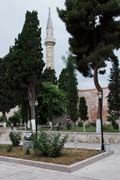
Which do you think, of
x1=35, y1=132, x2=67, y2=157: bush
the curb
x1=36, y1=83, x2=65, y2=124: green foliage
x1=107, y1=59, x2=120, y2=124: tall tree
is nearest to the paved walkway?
the curb

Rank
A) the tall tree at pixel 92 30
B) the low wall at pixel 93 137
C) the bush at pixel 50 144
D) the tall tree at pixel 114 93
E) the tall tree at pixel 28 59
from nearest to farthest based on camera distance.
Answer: the bush at pixel 50 144 → the low wall at pixel 93 137 → the tall tree at pixel 92 30 → the tall tree at pixel 28 59 → the tall tree at pixel 114 93

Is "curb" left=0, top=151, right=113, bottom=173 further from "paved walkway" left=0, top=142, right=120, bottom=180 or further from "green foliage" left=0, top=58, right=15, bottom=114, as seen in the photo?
"green foliage" left=0, top=58, right=15, bottom=114

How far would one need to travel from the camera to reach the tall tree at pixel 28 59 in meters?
28.9

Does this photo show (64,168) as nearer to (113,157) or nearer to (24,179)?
(24,179)

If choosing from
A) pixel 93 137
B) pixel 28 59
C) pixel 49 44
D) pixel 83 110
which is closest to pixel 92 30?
pixel 93 137

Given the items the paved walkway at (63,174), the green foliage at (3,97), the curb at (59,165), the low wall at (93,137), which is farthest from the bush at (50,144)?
the green foliage at (3,97)

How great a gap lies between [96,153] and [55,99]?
990 inches

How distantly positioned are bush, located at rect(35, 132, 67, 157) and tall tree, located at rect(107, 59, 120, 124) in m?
22.6

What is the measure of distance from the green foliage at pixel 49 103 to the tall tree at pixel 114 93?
5.93 m

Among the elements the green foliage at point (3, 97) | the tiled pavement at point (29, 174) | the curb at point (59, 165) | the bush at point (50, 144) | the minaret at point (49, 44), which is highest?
the minaret at point (49, 44)

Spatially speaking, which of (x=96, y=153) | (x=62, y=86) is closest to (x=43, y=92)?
(x=62, y=86)

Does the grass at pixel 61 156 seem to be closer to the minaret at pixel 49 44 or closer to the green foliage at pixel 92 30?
the green foliage at pixel 92 30

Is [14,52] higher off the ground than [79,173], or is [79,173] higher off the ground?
[14,52]

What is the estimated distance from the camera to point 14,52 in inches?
1162
